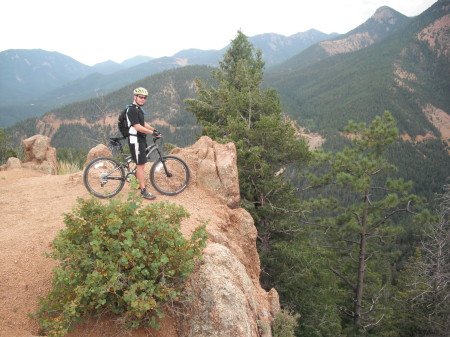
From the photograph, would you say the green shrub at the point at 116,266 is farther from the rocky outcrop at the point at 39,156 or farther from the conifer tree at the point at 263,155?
the rocky outcrop at the point at 39,156

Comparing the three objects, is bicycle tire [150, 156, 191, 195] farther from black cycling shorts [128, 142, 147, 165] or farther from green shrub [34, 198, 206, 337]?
green shrub [34, 198, 206, 337]

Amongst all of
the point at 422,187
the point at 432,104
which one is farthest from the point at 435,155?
the point at 432,104

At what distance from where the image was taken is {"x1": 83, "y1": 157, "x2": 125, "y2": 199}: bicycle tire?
672cm

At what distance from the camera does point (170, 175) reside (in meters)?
7.16

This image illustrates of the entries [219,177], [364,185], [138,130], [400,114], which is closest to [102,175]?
[138,130]

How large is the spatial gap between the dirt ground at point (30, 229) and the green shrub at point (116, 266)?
61 centimetres

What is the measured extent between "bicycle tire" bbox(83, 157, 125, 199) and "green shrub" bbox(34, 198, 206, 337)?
308 centimetres

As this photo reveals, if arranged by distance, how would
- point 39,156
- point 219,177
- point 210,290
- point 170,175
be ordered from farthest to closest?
point 39,156 < point 219,177 < point 170,175 < point 210,290

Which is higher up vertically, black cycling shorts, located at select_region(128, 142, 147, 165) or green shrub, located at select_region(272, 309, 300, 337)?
black cycling shorts, located at select_region(128, 142, 147, 165)

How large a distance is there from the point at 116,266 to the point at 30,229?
331 cm

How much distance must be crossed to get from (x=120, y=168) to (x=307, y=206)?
7.98 m

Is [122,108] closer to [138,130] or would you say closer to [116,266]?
[138,130]

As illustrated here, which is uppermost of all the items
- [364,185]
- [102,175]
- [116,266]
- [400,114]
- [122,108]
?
[102,175]

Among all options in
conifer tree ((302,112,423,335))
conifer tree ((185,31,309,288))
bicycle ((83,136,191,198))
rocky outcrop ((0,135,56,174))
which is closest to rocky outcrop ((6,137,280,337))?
bicycle ((83,136,191,198))
